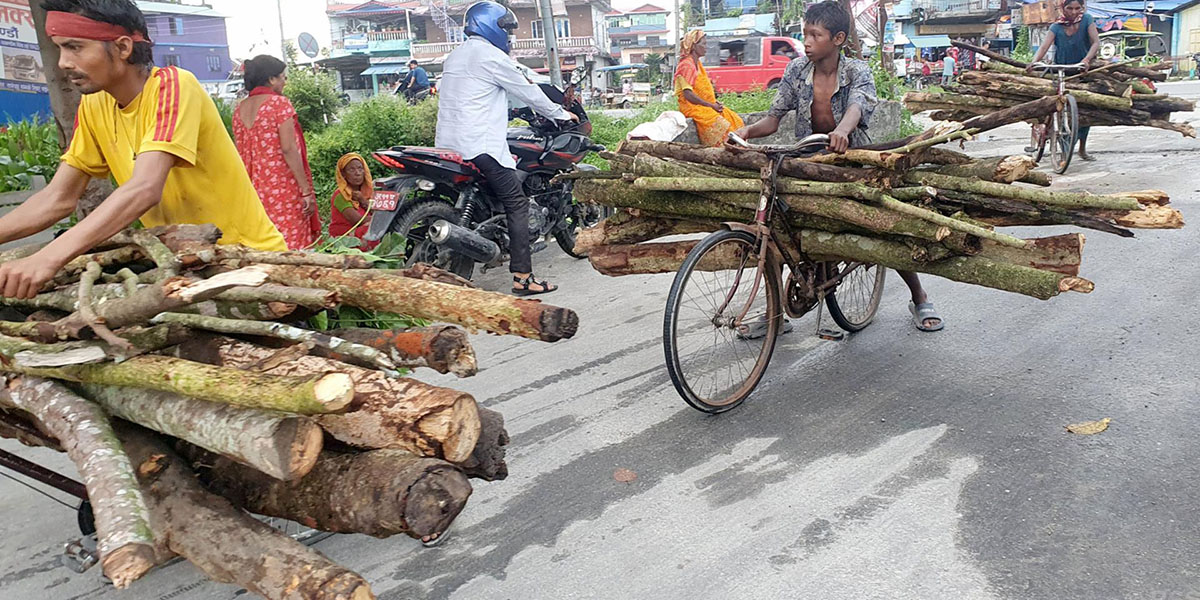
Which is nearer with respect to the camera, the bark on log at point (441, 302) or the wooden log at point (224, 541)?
the wooden log at point (224, 541)

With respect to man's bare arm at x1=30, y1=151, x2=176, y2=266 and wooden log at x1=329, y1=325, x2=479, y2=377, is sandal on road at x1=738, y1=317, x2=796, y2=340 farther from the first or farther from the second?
man's bare arm at x1=30, y1=151, x2=176, y2=266

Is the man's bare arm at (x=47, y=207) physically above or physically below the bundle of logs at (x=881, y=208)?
above

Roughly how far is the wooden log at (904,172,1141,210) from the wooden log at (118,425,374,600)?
3.20 metres

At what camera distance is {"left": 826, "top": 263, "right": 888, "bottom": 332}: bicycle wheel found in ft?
16.7

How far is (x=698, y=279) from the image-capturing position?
436cm

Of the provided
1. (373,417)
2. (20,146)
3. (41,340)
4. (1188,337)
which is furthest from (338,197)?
(1188,337)

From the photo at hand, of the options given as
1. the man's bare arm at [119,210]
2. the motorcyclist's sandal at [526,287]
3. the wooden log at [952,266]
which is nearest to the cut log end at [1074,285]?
the wooden log at [952,266]

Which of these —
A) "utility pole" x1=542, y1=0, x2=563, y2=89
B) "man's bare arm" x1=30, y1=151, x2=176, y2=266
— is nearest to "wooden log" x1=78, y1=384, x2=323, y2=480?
"man's bare arm" x1=30, y1=151, x2=176, y2=266

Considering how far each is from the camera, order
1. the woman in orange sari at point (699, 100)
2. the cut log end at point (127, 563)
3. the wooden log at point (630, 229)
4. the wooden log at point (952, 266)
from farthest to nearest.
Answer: the woman in orange sari at point (699, 100), the wooden log at point (630, 229), the wooden log at point (952, 266), the cut log end at point (127, 563)

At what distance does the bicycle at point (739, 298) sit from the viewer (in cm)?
407

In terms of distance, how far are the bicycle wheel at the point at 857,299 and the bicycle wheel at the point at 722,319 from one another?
0.63m

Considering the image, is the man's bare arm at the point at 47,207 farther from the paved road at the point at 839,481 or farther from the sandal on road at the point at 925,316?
the sandal on road at the point at 925,316

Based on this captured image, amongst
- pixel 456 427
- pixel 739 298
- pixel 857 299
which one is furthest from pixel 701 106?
pixel 456 427

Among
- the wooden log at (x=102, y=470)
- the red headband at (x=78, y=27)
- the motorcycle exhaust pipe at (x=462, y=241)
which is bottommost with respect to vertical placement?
the motorcycle exhaust pipe at (x=462, y=241)
